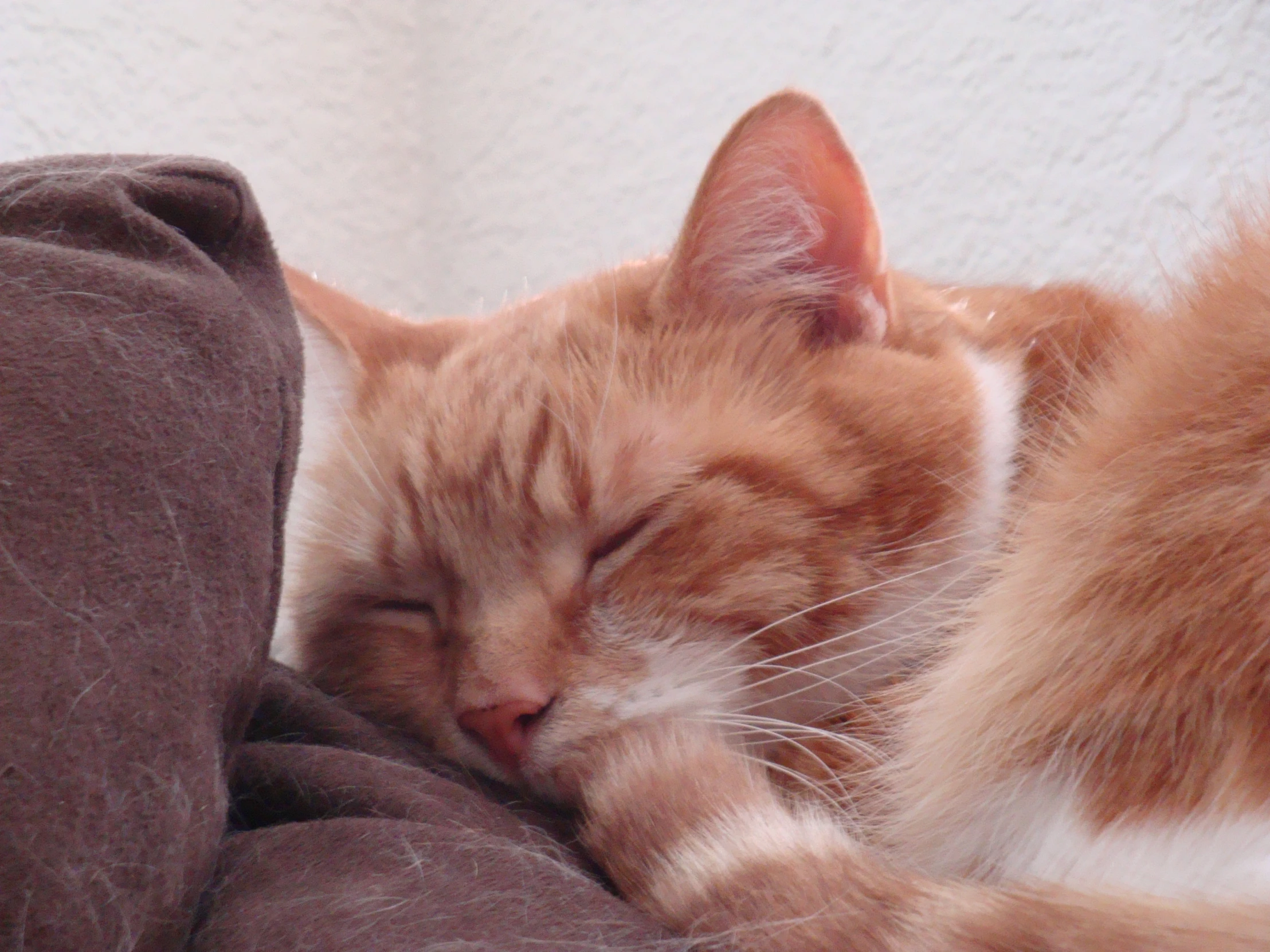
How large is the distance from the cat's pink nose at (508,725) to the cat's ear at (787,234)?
41 centimetres

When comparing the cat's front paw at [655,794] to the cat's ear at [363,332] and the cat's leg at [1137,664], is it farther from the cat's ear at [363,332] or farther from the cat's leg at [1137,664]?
the cat's ear at [363,332]

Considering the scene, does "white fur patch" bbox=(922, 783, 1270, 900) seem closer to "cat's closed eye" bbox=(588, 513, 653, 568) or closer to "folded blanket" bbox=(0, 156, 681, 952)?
"folded blanket" bbox=(0, 156, 681, 952)

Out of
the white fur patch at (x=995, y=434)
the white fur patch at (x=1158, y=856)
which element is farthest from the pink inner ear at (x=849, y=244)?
the white fur patch at (x=1158, y=856)

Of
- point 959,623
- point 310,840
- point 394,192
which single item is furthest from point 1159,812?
point 394,192

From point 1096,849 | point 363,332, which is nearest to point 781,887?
point 1096,849

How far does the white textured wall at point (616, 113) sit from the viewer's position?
1.50 meters

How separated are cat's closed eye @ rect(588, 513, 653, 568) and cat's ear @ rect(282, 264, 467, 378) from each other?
1.09ft

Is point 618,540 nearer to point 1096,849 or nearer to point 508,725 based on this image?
point 508,725

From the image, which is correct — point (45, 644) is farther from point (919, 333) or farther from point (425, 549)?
point (919, 333)

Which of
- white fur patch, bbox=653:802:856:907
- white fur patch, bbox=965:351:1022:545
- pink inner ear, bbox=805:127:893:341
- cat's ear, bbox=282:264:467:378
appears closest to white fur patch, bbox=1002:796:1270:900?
white fur patch, bbox=653:802:856:907

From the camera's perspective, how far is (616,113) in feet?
7.04

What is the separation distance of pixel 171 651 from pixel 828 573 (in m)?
0.51

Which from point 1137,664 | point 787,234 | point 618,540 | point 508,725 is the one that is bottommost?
point 508,725

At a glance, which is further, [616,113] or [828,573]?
[616,113]
